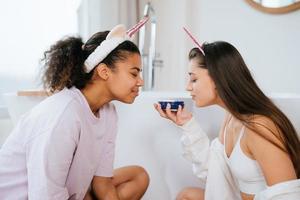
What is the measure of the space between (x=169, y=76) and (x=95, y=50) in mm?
1582

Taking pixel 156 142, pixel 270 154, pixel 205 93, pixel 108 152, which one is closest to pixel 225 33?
pixel 156 142

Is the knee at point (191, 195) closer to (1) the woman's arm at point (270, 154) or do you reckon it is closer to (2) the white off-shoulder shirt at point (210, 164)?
(2) the white off-shoulder shirt at point (210, 164)

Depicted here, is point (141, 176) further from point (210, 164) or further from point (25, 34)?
point (25, 34)

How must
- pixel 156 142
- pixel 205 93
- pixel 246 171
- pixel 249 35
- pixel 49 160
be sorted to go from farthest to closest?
pixel 249 35, pixel 156 142, pixel 205 93, pixel 246 171, pixel 49 160

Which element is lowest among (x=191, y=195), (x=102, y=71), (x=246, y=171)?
(x=191, y=195)

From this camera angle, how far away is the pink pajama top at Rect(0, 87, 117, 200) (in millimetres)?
815

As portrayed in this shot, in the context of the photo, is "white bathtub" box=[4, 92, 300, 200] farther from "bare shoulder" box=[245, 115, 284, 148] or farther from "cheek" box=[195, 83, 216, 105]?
"bare shoulder" box=[245, 115, 284, 148]

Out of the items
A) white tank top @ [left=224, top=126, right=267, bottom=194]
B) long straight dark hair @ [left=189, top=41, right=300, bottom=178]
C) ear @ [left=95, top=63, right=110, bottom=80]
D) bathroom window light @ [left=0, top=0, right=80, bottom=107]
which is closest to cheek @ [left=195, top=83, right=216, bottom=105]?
long straight dark hair @ [left=189, top=41, right=300, bottom=178]

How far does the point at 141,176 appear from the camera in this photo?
4.03 ft

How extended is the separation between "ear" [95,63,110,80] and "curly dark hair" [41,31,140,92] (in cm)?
1

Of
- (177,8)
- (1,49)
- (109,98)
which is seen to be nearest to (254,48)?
(177,8)

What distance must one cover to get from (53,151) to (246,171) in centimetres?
52

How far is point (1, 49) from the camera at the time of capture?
203 cm

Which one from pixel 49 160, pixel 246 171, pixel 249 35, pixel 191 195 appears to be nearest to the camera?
pixel 49 160
